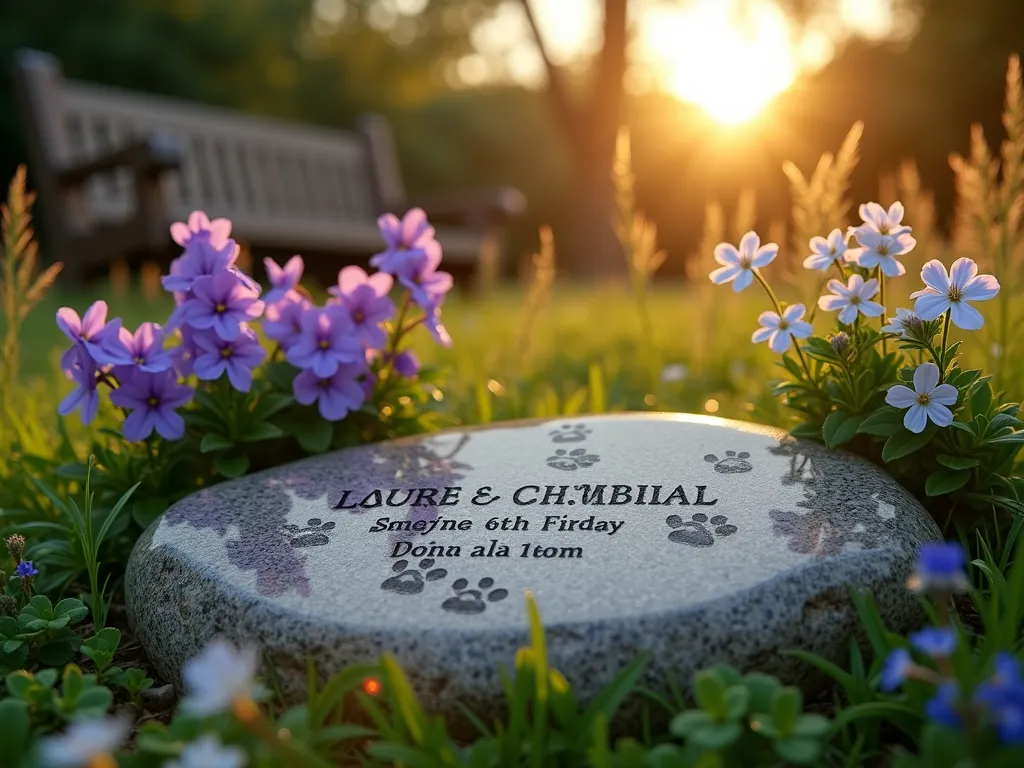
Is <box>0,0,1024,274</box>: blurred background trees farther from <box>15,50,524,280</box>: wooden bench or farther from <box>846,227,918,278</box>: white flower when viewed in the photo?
<box>846,227,918,278</box>: white flower

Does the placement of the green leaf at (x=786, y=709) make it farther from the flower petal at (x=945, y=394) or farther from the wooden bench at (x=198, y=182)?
the wooden bench at (x=198, y=182)

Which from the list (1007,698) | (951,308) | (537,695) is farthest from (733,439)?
(1007,698)

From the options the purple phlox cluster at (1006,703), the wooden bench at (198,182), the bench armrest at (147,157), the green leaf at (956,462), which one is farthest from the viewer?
the wooden bench at (198,182)

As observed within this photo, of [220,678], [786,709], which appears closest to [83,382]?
[220,678]

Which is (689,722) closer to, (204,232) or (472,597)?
(472,597)

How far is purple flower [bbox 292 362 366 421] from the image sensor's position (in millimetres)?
2078

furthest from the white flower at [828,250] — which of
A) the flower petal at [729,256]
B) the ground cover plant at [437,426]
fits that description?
the flower petal at [729,256]

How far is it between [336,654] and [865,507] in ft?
3.03

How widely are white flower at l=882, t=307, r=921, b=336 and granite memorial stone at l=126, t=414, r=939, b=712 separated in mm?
282

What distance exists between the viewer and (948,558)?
91 cm

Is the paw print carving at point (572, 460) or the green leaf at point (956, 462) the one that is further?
the paw print carving at point (572, 460)

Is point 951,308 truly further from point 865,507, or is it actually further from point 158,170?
point 158,170

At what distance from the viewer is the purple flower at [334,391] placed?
2078 millimetres

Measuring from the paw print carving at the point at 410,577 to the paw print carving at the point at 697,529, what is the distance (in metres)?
0.40
